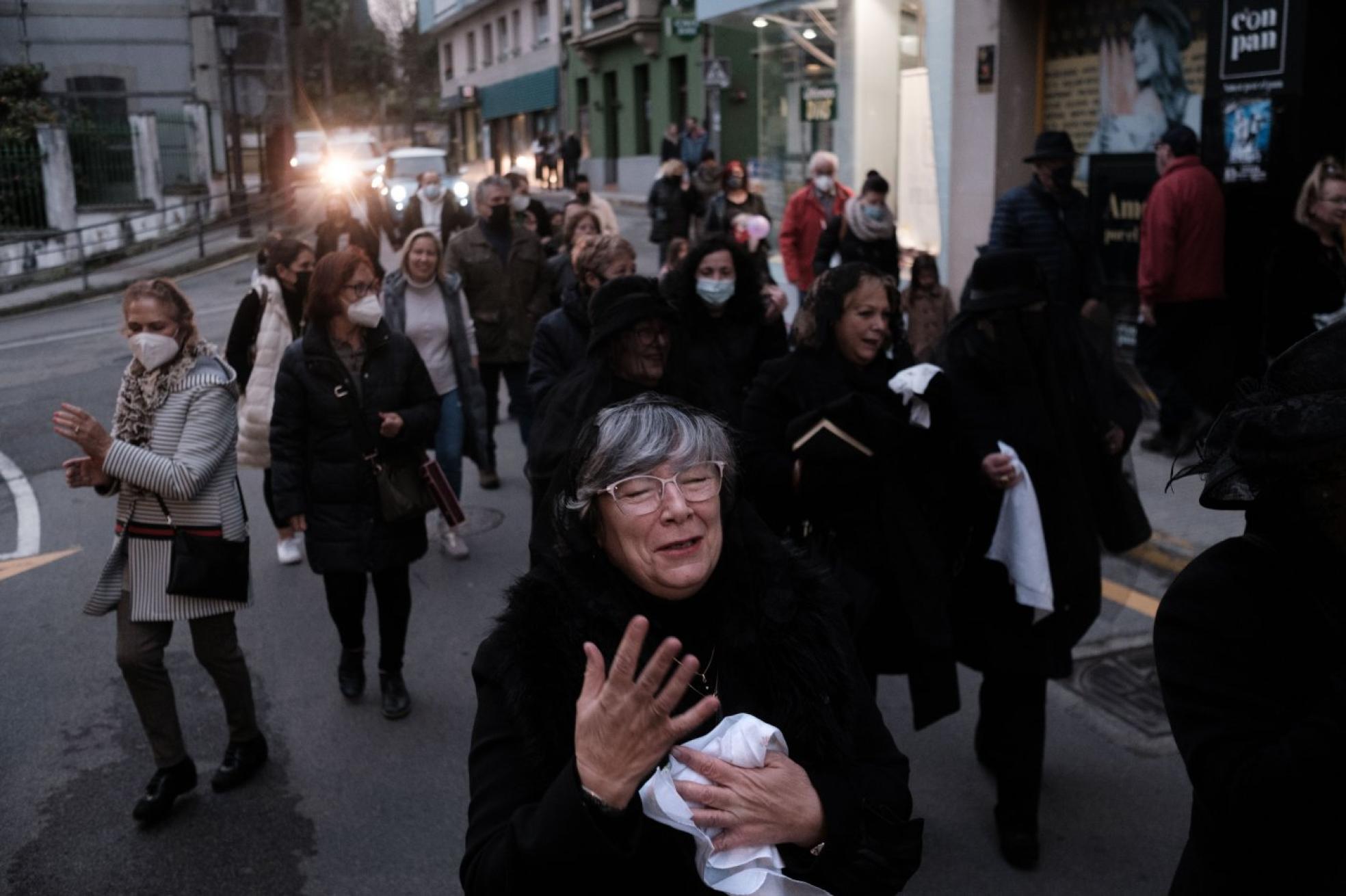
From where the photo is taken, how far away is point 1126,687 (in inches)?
222

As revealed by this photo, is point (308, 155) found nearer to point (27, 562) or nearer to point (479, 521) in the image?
point (479, 521)

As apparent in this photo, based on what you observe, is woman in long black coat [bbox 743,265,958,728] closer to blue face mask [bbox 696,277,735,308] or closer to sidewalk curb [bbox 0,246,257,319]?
blue face mask [bbox 696,277,735,308]

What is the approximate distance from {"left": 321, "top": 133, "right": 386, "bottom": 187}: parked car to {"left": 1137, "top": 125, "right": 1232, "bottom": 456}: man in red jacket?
2048 cm

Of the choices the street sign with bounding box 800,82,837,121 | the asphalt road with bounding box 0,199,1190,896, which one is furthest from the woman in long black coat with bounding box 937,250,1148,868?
the street sign with bounding box 800,82,837,121

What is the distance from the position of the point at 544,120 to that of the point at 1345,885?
4949 cm

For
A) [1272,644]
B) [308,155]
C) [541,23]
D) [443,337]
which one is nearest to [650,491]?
[1272,644]

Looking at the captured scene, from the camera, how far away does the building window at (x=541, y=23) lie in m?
48.3

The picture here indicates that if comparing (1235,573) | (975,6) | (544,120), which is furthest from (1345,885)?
(544,120)

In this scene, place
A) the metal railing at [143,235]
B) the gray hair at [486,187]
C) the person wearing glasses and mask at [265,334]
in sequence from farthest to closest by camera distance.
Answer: the metal railing at [143,235] < the gray hair at [486,187] < the person wearing glasses and mask at [265,334]

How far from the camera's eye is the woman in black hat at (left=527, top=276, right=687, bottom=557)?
14.6ft

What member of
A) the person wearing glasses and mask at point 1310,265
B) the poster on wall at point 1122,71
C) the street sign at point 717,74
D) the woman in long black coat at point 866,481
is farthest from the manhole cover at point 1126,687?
the street sign at point 717,74

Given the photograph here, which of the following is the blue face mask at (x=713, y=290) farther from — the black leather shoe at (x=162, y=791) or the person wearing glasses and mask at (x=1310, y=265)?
the person wearing glasses and mask at (x=1310, y=265)

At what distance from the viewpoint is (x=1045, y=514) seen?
171 inches

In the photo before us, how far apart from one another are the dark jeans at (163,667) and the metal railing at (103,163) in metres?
21.2
